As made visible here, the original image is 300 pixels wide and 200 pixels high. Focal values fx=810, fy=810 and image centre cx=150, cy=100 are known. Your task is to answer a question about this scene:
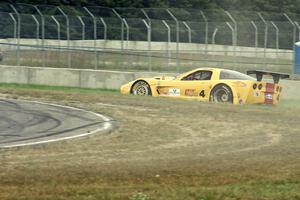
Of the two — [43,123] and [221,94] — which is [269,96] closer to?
[221,94]

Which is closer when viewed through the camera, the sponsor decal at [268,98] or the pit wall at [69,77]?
the sponsor decal at [268,98]

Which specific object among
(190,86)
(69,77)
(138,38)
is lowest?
(69,77)

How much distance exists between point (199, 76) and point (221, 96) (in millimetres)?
925

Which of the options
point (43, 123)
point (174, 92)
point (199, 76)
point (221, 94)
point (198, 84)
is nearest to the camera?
point (43, 123)

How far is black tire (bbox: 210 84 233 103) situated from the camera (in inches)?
905

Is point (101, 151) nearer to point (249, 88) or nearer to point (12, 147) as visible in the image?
point (12, 147)

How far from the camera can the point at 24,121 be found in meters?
16.0

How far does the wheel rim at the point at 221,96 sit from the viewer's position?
23.1 metres

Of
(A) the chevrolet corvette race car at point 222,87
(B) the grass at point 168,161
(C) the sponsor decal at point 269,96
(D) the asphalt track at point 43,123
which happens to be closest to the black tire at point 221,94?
(A) the chevrolet corvette race car at point 222,87

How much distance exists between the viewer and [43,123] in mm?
15711

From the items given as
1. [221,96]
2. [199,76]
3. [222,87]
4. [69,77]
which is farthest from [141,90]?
[69,77]

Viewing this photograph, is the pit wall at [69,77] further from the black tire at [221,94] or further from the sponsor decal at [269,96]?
the sponsor decal at [269,96]

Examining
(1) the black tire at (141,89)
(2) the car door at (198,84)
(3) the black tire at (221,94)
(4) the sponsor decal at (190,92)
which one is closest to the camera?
(3) the black tire at (221,94)

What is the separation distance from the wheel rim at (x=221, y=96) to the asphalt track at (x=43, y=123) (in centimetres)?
583
